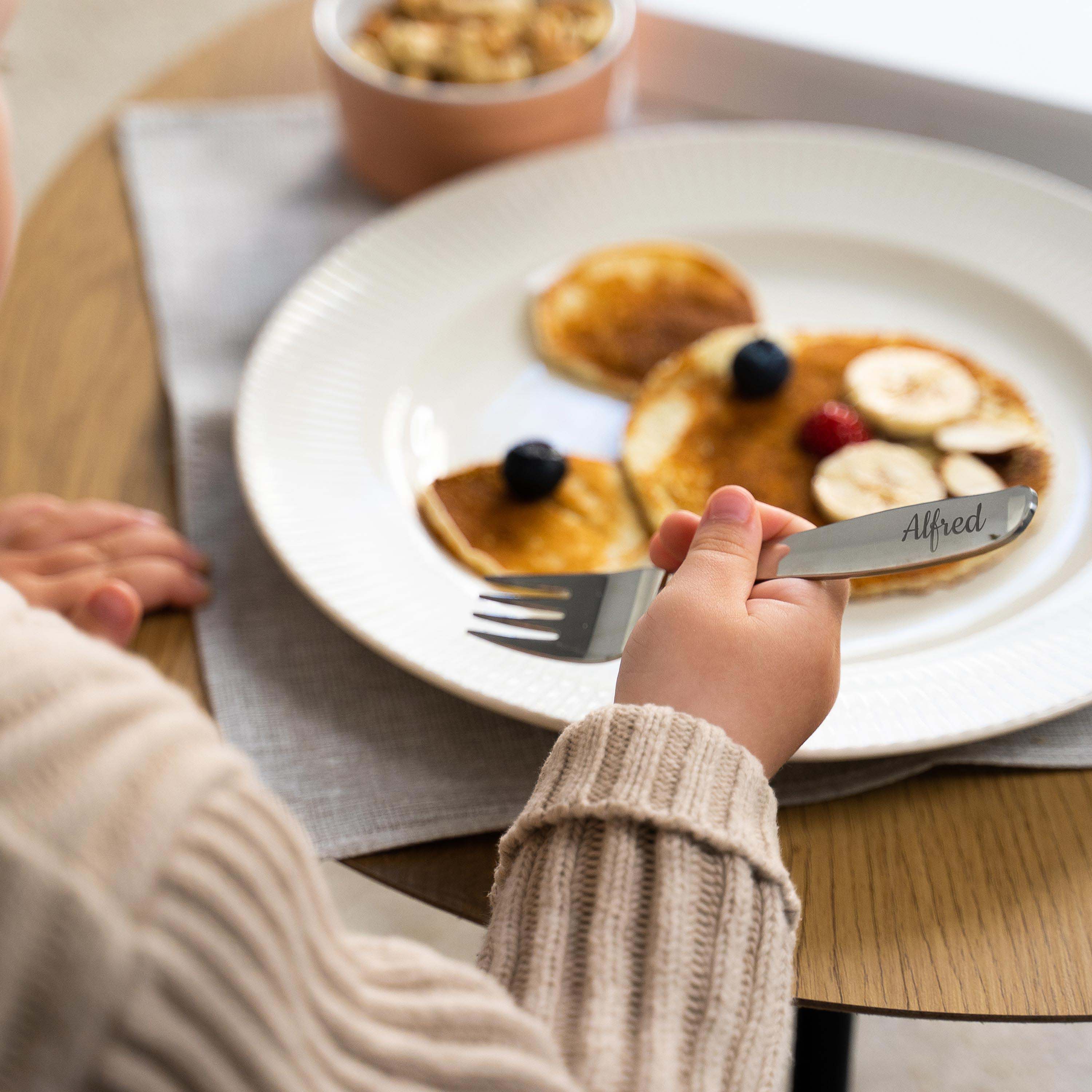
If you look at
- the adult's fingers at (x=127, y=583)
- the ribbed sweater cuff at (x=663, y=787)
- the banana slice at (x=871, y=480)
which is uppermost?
the ribbed sweater cuff at (x=663, y=787)

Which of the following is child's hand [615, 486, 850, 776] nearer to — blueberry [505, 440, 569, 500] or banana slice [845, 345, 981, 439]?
blueberry [505, 440, 569, 500]

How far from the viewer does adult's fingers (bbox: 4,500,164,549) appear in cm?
112

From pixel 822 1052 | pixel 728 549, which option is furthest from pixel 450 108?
pixel 822 1052

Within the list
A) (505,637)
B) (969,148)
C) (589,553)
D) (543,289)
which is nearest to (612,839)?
(505,637)

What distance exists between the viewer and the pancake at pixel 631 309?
4.51 ft

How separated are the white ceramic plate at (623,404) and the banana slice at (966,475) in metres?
0.07

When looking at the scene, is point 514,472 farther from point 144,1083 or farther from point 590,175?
point 144,1083

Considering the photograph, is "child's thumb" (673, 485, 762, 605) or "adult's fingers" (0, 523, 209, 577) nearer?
"child's thumb" (673, 485, 762, 605)

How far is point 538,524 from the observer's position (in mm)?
1204

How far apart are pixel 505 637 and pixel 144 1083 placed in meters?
0.54

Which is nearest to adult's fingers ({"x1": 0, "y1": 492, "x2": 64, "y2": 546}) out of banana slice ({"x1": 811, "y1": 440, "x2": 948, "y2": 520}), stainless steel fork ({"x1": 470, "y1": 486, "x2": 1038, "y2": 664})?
stainless steel fork ({"x1": 470, "y1": 486, "x2": 1038, "y2": 664})

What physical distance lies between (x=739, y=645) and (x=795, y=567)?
0.28 ft

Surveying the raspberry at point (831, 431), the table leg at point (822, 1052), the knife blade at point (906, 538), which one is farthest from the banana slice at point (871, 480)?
the table leg at point (822, 1052)

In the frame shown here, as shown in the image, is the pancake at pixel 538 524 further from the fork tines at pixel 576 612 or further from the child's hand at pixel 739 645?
the child's hand at pixel 739 645
